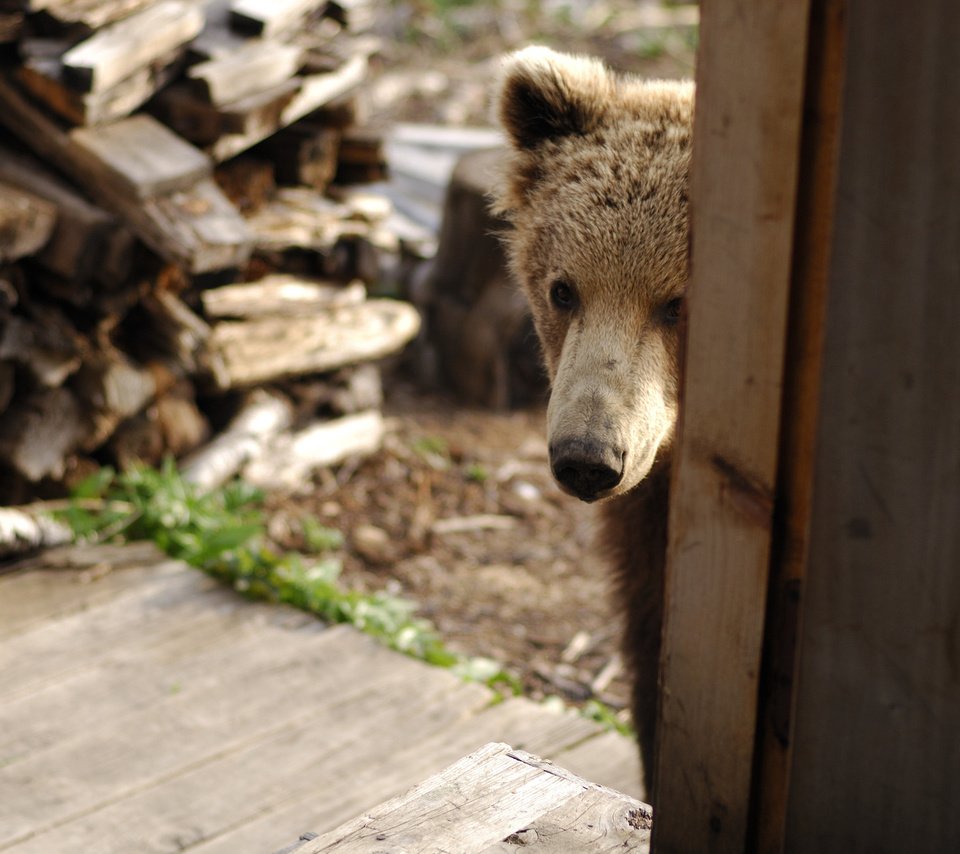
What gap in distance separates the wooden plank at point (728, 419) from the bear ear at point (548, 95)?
6.29ft

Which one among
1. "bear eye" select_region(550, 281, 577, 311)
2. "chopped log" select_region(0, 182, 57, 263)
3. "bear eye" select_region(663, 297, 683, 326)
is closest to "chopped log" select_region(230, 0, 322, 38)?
"chopped log" select_region(0, 182, 57, 263)

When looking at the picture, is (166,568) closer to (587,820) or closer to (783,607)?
(587,820)

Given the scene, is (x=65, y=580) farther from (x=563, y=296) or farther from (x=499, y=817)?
(x=499, y=817)

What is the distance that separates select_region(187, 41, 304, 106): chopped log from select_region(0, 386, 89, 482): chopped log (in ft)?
4.47

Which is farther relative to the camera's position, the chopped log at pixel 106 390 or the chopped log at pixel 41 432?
the chopped log at pixel 106 390

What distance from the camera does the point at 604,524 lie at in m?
3.12

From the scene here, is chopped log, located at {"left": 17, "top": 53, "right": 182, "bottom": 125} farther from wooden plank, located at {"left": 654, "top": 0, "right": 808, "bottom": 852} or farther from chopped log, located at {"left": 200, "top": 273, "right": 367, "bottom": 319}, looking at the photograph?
wooden plank, located at {"left": 654, "top": 0, "right": 808, "bottom": 852}

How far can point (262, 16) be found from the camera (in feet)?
15.4

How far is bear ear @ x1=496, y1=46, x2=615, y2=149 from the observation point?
10.3ft

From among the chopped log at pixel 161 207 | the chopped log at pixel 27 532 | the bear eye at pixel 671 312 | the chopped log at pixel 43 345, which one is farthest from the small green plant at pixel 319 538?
the bear eye at pixel 671 312

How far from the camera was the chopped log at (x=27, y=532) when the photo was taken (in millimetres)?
4297

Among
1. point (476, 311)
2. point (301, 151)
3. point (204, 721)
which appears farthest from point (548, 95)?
point (476, 311)

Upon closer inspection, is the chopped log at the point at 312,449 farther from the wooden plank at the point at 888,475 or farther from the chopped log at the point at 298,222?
the wooden plank at the point at 888,475

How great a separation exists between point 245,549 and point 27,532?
832mm
